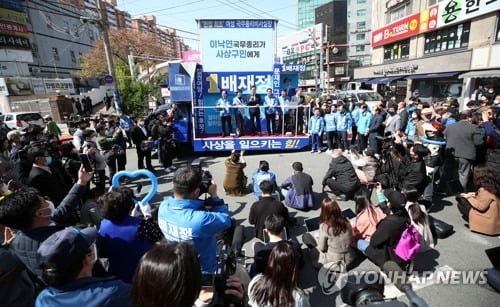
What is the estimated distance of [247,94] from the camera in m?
10.4

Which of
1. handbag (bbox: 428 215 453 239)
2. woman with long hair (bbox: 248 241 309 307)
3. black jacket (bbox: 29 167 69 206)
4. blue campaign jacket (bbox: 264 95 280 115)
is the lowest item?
handbag (bbox: 428 215 453 239)

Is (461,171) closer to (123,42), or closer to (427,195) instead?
(427,195)

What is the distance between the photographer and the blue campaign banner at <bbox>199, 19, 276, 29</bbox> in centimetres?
941

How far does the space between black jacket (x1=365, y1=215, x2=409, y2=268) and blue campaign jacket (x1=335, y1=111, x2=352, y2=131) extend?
636 centimetres

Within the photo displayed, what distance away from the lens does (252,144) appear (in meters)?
9.77

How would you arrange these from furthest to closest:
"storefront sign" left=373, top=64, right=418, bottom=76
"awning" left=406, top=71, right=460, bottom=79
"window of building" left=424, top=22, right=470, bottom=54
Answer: "storefront sign" left=373, top=64, right=418, bottom=76
"awning" left=406, top=71, right=460, bottom=79
"window of building" left=424, top=22, right=470, bottom=54

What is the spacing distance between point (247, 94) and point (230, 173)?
4.97m

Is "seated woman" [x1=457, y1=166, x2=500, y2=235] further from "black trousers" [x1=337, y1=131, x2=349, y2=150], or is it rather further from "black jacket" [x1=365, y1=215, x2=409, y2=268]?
"black trousers" [x1=337, y1=131, x2=349, y2=150]

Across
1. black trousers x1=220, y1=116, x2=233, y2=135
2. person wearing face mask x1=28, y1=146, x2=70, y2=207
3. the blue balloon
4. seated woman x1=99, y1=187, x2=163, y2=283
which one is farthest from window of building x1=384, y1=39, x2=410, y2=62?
seated woman x1=99, y1=187, x2=163, y2=283

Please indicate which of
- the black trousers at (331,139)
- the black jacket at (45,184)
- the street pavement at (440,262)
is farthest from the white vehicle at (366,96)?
the black jacket at (45,184)

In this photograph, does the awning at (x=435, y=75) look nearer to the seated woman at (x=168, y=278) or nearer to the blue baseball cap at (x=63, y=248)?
the seated woman at (x=168, y=278)

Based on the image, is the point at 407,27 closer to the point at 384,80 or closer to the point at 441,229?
the point at 384,80

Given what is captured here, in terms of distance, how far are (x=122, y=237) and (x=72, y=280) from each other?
943mm

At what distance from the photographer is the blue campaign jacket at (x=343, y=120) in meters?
9.30
